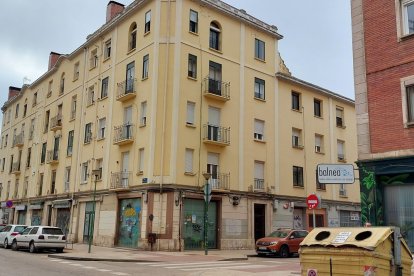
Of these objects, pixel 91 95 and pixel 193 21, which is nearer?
pixel 193 21

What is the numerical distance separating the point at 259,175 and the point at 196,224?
21.0 ft

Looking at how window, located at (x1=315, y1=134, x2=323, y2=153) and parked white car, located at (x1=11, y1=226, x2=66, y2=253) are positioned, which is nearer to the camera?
parked white car, located at (x1=11, y1=226, x2=66, y2=253)

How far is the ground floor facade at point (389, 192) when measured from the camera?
1309 centimetres

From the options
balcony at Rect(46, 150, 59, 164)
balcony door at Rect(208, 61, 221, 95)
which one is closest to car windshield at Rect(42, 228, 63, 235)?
balcony door at Rect(208, 61, 221, 95)

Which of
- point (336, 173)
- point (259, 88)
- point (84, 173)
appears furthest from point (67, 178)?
point (336, 173)

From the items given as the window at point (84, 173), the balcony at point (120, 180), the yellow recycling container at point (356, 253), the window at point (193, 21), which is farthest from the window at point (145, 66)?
the yellow recycling container at point (356, 253)

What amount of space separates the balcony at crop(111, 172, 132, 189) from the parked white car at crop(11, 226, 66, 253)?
5.11 metres

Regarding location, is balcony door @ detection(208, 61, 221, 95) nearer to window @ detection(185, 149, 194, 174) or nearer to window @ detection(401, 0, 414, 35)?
window @ detection(185, 149, 194, 174)

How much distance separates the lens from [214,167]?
27375 millimetres

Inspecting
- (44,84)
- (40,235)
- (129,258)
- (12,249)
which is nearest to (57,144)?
(44,84)

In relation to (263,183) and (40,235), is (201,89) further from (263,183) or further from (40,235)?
(40,235)

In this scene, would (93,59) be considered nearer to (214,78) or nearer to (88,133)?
(88,133)

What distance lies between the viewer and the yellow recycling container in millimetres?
7559

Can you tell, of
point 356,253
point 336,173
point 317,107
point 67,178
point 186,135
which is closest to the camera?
point 356,253
